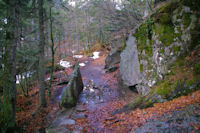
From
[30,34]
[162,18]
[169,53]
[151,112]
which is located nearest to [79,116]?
[151,112]

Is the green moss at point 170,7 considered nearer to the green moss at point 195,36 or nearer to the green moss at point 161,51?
the green moss at point 195,36

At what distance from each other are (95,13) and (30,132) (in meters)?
23.5

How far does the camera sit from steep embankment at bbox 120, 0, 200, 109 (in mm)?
4996

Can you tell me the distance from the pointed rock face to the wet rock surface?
3.80 meters

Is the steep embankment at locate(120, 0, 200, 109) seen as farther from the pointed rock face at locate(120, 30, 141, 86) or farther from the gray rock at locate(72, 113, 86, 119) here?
the gray rock at locate(72, 113, 86, 119)

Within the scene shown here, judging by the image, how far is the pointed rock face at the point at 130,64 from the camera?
8158 mm

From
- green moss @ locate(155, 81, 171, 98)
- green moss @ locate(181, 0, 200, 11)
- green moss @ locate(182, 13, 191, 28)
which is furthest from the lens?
green moss @ locate(182, 13, 191, 28)

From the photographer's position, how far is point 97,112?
724 centimetres

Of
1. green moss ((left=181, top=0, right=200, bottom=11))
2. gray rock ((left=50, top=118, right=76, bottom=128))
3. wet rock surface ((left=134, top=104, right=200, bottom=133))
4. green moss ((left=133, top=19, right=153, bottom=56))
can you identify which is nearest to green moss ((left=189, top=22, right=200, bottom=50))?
green moss ((left=181, top=0, right=200, bottom=11))

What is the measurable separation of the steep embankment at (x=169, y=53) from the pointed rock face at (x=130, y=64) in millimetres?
319

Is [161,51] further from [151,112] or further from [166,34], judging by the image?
[151,112]

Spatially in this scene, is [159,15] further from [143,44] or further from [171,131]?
[171,131]

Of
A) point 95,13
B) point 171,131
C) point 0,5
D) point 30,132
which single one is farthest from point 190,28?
point 95,13

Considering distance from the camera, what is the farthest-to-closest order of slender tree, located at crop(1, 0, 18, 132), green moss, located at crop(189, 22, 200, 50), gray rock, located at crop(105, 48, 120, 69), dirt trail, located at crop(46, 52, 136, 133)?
1. gray rock, located at crop(105, 48, 120, 69)
2. dirt trail, located at crop(46, 52, 136, 133)
3. green moss, located at crop(189, 22, 200, 50)
4. slender tree, located at crop(1, 0, 18, 132)
